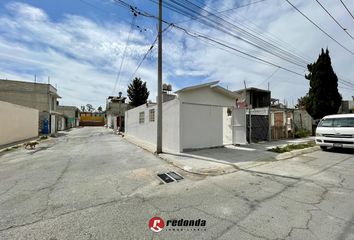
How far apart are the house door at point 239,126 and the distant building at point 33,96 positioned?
80.5 feet

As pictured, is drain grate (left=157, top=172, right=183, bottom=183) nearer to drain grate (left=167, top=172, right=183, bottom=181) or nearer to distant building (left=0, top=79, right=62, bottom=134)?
drain grate (left=167, top=172, right=183, bottom=181)

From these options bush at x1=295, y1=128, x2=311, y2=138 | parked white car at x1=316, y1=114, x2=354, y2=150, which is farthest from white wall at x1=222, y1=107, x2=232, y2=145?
bush at x1=295, y1=128, x2=311, y2=138

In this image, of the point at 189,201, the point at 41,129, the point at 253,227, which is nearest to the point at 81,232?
the point at 189,201

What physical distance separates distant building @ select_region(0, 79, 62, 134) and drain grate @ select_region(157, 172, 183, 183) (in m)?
→ 24.8

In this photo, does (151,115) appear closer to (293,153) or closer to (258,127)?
(258,127)

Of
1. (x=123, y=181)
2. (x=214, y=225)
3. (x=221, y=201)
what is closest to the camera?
(x=214, y=225)

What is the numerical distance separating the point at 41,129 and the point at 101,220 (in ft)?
87.9

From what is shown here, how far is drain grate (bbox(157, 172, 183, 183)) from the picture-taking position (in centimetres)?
510

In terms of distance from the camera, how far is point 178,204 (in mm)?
3605

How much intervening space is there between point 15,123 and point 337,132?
2248 cm

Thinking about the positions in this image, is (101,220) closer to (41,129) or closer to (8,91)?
(41,129)

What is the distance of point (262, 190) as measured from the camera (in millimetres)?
4309

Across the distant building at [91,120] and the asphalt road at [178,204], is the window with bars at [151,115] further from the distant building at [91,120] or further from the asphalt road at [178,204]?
the distant building at [91,120]

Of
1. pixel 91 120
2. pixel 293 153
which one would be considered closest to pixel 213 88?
pixel 293 153
